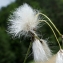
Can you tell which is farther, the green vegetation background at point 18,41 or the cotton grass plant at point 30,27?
the green vegetation background at point 18,41

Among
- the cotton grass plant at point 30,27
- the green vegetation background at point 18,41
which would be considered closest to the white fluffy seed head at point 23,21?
the cotton grass plant at point 30,27

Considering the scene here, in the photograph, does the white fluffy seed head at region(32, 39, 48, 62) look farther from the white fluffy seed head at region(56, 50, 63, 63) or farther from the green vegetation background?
the green vegetation background

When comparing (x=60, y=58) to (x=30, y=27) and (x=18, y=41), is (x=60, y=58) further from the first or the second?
(x=18, y=41)

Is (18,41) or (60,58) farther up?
(18,41)

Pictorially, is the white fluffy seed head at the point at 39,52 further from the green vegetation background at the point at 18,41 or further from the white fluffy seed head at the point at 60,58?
the green vegetation background at the point at 18,41

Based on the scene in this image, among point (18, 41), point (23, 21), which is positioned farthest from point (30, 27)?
point (18, 41)

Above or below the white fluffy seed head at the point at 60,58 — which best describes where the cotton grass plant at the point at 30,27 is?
above

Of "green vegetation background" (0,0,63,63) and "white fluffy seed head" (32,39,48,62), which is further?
"green vegetation background" (0,0,63,63)

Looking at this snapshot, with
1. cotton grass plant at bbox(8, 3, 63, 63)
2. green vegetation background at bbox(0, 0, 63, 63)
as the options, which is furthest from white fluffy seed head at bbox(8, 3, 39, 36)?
green vegetation background at bbox(0, 0, 63, 63)

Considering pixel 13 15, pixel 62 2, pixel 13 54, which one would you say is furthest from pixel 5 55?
pixel 13 15

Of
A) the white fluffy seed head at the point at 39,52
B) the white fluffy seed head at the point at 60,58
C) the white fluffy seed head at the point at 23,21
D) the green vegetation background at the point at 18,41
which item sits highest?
the green vegetation background at the point at 18,41
